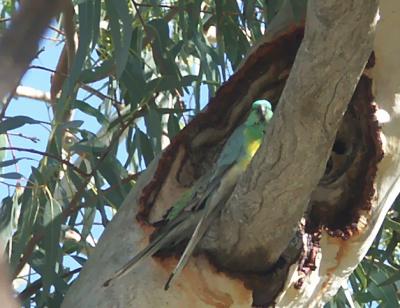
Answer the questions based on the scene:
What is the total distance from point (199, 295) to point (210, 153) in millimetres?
290

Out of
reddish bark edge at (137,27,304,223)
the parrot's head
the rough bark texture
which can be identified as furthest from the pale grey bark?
reddish bark edge at (137,27,304,223)

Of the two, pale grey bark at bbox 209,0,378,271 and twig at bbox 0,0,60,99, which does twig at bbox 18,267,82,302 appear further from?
twig at bbox 0,0,60,99

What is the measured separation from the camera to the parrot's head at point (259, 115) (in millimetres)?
1208

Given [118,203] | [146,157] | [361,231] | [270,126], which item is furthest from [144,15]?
[270,126]

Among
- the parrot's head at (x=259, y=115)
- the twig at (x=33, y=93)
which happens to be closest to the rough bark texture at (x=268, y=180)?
the parrot's head at (x=259, y=115)

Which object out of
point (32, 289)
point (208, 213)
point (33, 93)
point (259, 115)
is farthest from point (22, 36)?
point (33, 93)

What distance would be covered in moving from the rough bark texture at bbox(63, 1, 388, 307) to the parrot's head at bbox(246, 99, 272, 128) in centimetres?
14

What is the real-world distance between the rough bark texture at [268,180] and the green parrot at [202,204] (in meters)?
0.04

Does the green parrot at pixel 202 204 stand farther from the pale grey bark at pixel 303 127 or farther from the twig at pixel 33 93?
the twig at pixel 33 93

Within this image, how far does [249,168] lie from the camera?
1.02 m

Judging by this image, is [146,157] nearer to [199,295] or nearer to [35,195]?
[35,195]

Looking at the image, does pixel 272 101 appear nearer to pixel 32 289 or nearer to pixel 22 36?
pixel 32 289

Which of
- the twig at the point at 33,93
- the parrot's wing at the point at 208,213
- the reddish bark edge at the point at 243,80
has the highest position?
the twig at the point at 33,93

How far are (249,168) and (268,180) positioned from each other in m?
0.03
